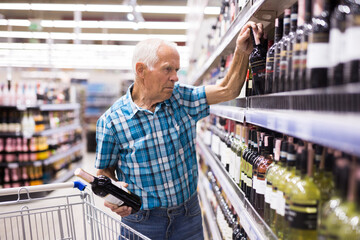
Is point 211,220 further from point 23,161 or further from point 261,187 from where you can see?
point 23,161

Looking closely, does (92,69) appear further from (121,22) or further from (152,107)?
(152,107)

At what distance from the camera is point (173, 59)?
1.79 m

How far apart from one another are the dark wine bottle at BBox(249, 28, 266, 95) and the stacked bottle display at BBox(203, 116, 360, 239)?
0.23m

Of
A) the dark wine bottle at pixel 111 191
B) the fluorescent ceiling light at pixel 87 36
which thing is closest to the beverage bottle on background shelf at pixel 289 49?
the dark wine bottle at pixel 111 191

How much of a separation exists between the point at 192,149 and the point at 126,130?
0.45m

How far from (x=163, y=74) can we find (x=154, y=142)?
0.39 meters

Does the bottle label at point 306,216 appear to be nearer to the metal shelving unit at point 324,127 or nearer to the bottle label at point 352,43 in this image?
the metal shelving unit at point 324,127

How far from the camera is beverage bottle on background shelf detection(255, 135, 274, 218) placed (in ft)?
4.55

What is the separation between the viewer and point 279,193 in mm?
1103

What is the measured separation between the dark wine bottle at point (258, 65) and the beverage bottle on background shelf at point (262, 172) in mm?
231

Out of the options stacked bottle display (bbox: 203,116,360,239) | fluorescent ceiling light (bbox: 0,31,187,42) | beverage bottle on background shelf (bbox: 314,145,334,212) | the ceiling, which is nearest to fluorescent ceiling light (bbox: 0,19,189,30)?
the ceiling

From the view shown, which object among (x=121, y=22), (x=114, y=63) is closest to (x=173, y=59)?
(x=121, y=22)

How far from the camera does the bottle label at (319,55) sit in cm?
80

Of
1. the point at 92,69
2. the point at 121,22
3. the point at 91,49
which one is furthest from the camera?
the point at 92,69
